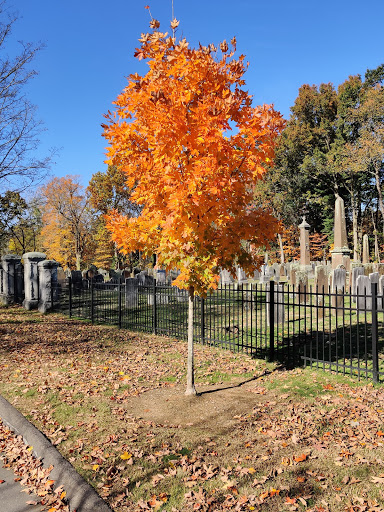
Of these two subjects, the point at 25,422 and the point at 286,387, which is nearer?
the point at 25,422

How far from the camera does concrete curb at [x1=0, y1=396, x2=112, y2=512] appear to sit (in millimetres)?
2898

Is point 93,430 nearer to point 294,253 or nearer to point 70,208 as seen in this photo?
point 70,208

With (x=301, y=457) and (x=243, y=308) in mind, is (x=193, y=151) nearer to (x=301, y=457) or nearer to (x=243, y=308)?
(x=301, y=457)

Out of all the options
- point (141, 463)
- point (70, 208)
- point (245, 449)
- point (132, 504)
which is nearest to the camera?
point (132, 504)

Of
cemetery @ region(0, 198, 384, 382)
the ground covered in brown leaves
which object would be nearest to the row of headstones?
cemetery @ region(0, 198, 384, 382)

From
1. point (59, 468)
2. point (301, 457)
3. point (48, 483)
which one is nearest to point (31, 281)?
point (59, 468)

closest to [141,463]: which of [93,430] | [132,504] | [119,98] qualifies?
[132,504]

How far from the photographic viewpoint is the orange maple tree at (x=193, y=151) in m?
4.33

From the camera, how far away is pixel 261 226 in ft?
16.3

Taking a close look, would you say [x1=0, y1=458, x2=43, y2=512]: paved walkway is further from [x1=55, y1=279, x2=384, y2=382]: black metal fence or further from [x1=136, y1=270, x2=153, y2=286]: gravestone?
[x1=136, y1=270, x2=153, y2=286]: gravestone

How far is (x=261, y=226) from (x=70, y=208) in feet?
121

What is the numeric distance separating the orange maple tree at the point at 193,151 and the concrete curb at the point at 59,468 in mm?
2536

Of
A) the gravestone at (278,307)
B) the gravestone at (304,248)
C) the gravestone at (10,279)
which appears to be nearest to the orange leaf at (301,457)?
the gravestone at (278,307)

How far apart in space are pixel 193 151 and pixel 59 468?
3.63 m
